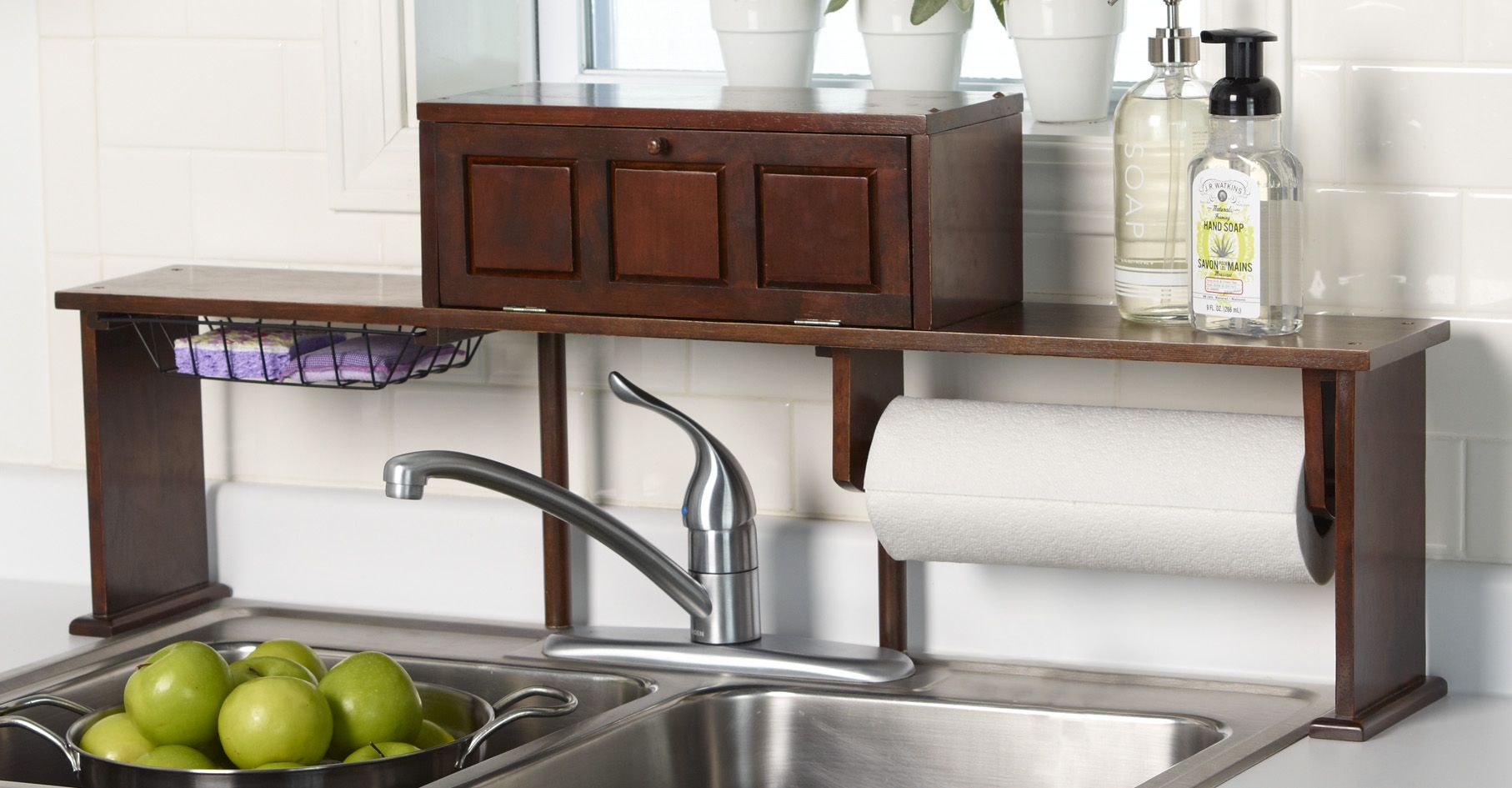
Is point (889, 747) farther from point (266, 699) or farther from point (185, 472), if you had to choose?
point (185, 472)

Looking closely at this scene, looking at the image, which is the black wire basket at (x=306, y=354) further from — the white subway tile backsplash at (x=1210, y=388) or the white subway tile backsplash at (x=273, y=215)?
the white subway tile backsplash at (x=1210, y=388)

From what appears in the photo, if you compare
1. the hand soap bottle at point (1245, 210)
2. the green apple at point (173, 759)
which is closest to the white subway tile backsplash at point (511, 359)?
the green apple at point (173, 759)

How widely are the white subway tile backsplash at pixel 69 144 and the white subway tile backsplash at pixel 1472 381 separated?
4.17 ft

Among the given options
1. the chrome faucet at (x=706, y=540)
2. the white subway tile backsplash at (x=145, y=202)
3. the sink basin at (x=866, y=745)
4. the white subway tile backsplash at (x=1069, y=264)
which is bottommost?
the sink basin at (x=866, y=745)

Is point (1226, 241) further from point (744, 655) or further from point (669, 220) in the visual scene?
point (744, 655)

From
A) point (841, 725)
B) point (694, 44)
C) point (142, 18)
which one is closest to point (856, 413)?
point (841, 725)

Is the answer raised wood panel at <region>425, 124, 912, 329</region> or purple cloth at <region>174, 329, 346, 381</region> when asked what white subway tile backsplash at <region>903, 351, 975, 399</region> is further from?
Result: purple cloth at <region>174, 329, 346, 381</region>

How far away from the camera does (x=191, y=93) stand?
2008 millimetres

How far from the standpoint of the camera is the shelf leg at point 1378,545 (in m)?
1.48

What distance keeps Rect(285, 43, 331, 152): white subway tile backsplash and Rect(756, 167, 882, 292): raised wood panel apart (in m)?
0.56

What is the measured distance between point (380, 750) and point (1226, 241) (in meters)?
0.73

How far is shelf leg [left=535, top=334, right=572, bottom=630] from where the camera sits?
185cm

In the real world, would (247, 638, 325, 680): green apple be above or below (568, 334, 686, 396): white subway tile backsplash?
below

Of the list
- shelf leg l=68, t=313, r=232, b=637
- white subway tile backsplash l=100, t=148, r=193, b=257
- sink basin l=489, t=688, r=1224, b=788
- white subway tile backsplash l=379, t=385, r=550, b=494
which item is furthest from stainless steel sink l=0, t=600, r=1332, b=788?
white subway tile backsplash l=100, t=148, r=193, b=257
